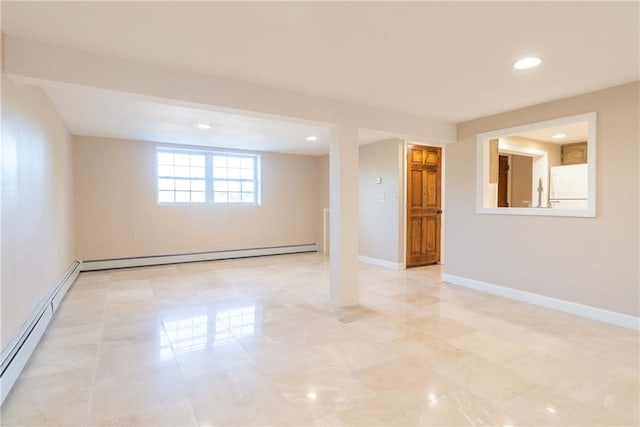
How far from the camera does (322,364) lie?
2.37 metres

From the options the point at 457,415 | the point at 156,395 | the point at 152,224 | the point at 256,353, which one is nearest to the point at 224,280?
the point at 152,224

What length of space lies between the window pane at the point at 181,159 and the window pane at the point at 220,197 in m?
0.80

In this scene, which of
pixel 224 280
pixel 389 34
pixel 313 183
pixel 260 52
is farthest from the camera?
pixel 313 183

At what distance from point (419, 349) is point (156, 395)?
72.4 inches

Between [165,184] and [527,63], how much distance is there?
19.3 ft

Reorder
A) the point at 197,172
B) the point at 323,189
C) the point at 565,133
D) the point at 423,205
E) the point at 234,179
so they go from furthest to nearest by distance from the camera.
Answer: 1. the point at 323,189
2. the point at 234,179
3. the point at 197,172
4. the point at 423,205
5. the point at 565,133

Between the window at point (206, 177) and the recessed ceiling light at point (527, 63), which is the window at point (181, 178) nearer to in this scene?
the window at point (206, 177)

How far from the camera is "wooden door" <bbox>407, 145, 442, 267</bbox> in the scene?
5.89m

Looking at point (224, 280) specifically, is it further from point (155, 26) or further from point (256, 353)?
point (155, 26)

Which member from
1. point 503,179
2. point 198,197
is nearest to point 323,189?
point 198,197

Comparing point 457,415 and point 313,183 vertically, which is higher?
point 313,183

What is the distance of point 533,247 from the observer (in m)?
3.83

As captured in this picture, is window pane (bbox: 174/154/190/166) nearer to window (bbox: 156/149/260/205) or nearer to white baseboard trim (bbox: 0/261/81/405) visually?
window (bbox: 156/149/260/205)

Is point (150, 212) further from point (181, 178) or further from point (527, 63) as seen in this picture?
point (527, 63)
